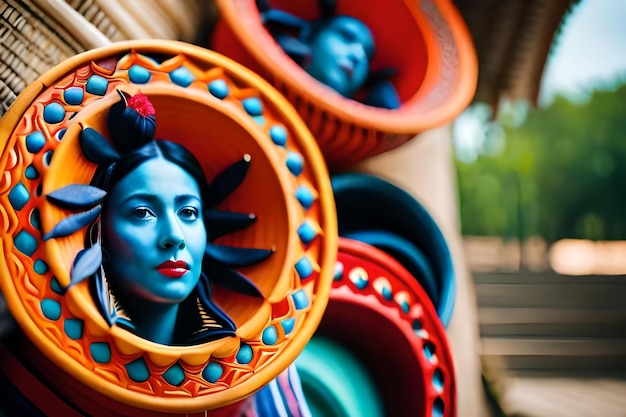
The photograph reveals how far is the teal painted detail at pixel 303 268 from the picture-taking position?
3.31 ft

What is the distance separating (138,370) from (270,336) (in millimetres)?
181

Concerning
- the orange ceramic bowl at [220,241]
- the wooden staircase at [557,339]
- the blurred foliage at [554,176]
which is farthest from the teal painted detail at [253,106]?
the blurred foliage at [554,176]

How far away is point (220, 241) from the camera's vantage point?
108cm

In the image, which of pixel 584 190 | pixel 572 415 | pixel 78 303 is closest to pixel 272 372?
pixel 78 303

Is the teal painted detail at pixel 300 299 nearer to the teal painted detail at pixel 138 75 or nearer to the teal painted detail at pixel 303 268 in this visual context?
the teal painted detail at pixel 303 268

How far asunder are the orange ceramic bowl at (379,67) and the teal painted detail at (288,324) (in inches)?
14.2

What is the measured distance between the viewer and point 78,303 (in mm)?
840

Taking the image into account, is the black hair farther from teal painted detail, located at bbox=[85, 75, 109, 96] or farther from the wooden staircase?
the wooden staircase

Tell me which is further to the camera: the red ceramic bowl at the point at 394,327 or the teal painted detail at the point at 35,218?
the red ceramic bowl at the point at 394,327

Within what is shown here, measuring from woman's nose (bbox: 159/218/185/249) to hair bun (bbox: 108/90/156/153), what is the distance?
112 mm

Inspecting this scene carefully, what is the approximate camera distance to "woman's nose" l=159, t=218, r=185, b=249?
0.93 metres

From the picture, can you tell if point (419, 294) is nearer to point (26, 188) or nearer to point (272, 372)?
A: point (272, 372)

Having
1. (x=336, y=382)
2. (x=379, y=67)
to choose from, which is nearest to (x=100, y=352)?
(x=336, y=382)

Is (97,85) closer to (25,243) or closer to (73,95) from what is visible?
(73,95)
